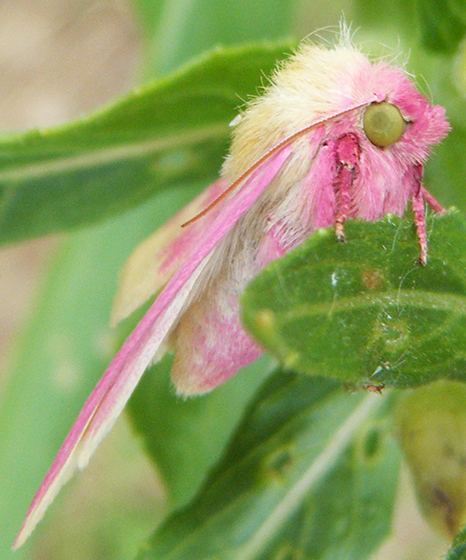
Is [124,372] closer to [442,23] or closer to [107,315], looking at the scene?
[442,23]

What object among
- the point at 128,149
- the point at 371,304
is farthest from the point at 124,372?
the point at 128,149

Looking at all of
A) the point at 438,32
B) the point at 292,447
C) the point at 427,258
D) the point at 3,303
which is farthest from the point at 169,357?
the point at 3,303

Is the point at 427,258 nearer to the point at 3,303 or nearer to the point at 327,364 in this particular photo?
the point at 327,364

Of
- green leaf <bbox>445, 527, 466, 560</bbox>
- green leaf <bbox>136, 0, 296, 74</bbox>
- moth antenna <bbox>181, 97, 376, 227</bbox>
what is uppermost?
green leaf <bbox>136, 0, 296, 74</bbox>

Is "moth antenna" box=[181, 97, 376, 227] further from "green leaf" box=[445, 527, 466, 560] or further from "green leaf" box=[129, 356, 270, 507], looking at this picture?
"green leaf" box=[129, 356, 270, 507]

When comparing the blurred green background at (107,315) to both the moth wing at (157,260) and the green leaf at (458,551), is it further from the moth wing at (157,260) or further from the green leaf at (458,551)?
the green leaf at (458,551)

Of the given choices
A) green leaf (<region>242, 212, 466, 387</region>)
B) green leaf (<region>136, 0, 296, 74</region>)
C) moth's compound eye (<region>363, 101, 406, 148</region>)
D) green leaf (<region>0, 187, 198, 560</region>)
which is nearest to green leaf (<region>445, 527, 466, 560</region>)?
green leaf (<region>242, 212, 466, 387</region>)

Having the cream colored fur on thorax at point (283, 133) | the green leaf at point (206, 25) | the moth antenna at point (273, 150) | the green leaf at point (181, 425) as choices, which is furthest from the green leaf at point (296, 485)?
the green leaf at point (206, 25)
